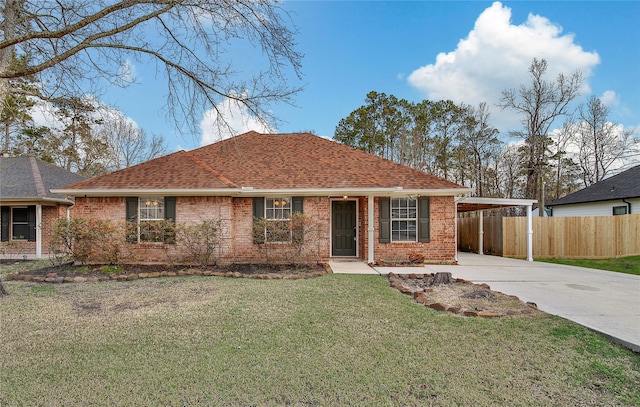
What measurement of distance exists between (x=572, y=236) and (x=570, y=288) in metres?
8.17

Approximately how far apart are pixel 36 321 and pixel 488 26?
14.6m

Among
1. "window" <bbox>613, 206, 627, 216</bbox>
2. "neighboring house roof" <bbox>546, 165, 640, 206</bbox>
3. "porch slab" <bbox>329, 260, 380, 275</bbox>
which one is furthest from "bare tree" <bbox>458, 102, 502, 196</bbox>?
"porch slab" <bbox>329, 260, 380, 275</bbox>

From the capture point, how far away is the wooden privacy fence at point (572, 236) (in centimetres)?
1314

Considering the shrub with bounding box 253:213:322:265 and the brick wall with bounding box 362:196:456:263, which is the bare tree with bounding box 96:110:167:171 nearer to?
the shrub with bounding box 253:213:322:265

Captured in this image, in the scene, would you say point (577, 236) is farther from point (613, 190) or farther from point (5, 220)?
point (5, 220)

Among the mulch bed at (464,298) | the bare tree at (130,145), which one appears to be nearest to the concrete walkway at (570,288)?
the mulch bed at (464,298)

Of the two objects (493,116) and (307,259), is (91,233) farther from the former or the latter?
(493,116)

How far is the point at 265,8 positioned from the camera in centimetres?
599

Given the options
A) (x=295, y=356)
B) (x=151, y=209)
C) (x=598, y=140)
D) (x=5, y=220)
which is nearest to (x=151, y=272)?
(x=151, y=209)

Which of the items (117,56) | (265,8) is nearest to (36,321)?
(117,56)

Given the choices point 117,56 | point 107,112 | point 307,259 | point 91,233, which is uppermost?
point 117,56

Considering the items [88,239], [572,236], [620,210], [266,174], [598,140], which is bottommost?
[572,236]

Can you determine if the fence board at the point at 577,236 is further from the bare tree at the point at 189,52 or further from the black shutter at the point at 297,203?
the bare tree at the point at 189,52

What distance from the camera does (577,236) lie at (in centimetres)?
1356
